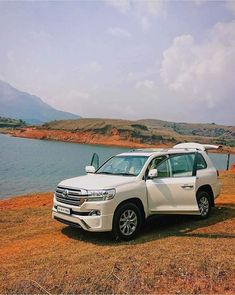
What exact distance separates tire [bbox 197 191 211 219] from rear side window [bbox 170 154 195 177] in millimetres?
761

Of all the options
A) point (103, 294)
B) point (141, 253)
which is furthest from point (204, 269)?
point (103, 294)

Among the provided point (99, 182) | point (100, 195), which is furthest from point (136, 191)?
point (100, 195)

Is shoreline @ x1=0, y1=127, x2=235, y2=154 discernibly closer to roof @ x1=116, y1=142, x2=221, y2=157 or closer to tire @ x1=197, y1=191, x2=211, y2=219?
roof @ x1=116, y1=142, x2=221, y2=157

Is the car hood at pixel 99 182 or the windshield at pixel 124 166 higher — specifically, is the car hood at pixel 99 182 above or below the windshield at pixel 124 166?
below

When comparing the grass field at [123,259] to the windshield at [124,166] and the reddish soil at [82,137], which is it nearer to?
the windshield at [124,166]

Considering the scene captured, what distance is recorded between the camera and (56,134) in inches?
4857

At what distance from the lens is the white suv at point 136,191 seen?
7.54 meters

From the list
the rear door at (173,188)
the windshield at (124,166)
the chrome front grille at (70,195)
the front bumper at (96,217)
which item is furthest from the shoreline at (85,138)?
the front bumper at (96,217)

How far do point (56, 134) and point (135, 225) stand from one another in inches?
4626

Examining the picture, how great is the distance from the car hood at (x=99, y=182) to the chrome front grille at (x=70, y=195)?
0.11m

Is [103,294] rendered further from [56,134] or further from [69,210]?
[56,134]

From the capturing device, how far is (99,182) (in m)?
7.94

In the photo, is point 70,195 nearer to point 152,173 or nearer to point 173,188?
point 152,173

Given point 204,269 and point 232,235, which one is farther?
point 232,235
